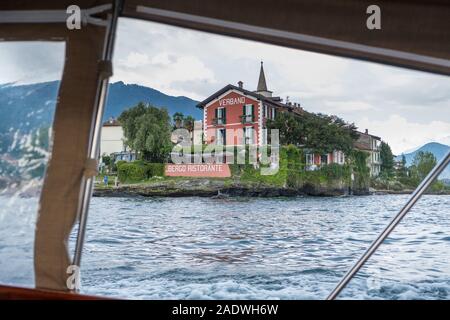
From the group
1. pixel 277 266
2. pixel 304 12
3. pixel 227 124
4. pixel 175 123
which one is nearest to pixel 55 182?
pixel 304 12

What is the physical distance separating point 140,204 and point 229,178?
123 cm

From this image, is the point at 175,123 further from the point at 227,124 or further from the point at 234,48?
the point at 234,48

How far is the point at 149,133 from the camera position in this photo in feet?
16.5

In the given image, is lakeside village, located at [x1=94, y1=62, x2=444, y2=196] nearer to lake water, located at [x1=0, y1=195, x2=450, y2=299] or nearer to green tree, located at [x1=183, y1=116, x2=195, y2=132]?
green tree, located at [x1=183, y1=116, x2=195, y2=132]

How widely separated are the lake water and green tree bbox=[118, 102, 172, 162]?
2.22 ft

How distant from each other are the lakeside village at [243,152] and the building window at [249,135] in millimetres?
12

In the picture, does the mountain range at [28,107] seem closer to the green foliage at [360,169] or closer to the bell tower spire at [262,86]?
the green foliage at [360,169]

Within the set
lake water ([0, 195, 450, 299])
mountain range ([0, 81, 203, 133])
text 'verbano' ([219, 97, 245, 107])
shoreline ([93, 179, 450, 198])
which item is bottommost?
lake water ([0, 195, 450, 299])

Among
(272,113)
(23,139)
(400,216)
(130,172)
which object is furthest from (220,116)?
(400,216)

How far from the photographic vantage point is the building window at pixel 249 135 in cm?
465

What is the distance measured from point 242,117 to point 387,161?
178 cm

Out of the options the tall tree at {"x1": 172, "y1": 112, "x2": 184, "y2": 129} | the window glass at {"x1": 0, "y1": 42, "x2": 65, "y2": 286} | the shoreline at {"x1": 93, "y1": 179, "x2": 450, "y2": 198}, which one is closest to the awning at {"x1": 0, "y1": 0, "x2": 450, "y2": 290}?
the window glass at {"x1": 0, "y1": 42, "x2": 65, "y2": 286}

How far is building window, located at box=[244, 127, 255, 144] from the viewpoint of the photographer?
4.65 metres

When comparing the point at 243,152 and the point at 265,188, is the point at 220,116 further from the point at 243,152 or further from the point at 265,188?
the point at 265,188
